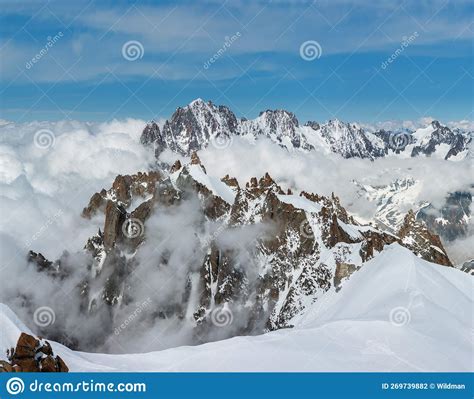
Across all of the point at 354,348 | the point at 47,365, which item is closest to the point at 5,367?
the point at 47,365

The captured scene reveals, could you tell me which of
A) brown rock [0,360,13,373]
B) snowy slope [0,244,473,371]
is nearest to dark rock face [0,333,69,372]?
brown rock [0,360,13,373]

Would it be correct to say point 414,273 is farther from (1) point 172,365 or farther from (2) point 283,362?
(1) point 172,365

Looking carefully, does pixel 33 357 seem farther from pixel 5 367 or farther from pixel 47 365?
pixel 5 367

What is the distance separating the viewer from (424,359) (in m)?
48.3

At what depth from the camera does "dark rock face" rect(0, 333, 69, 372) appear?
44.6 metres

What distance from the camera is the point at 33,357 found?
4509 centimetres

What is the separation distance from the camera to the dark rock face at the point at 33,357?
4456 cm

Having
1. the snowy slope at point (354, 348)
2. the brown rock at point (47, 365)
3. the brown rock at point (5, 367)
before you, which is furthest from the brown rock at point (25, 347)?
the snowy slope at point (354, 348)

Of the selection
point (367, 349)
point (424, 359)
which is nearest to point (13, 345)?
point (367, 349)

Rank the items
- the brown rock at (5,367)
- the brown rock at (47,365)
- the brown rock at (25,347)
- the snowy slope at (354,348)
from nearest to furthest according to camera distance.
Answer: the brown rock at (5,367) → the brown rock at (47,365) → the brown rock at (25,347) → the snowy slope at (354,348)

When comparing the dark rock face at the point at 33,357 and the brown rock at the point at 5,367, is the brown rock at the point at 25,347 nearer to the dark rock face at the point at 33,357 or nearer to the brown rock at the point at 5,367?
the dark rock face at the point at 33,357
